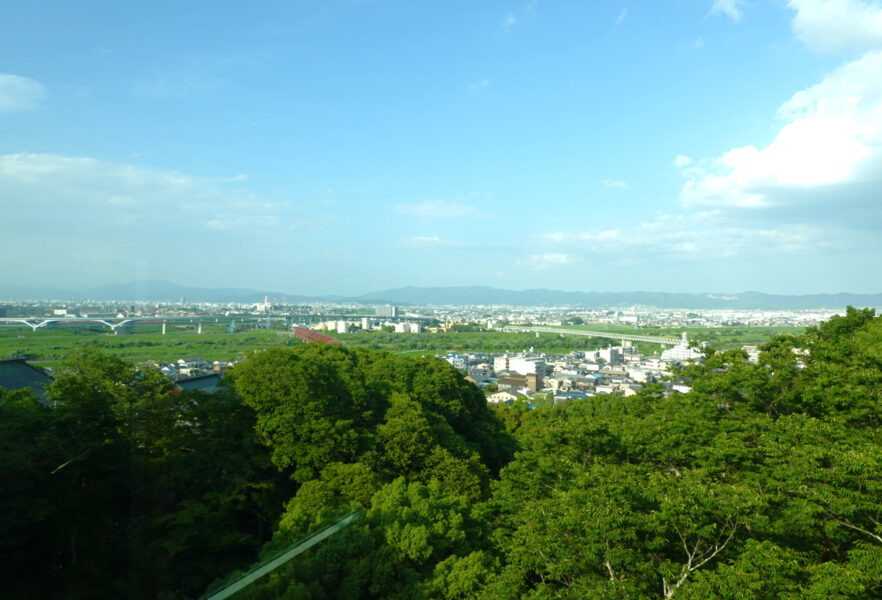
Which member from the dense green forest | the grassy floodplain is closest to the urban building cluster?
the grassy floodplain

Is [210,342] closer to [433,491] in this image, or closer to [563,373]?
[563,373]

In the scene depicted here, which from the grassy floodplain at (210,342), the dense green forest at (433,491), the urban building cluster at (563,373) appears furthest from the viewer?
the urban building cluster at (563,373)

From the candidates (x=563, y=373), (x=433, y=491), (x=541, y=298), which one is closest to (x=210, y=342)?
(x=563, y=373)

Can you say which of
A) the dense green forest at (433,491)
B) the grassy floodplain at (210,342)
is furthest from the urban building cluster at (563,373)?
the dense green forest at (433,491)

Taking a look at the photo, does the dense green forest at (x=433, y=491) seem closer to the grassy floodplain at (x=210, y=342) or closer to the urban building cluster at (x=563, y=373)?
the grassy floodplain at (x=210, y=342)

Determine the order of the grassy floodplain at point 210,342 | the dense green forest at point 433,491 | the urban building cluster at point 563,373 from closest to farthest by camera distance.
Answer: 1. the dense green forest at point 433,491
2. the grassy floodplain at point 210,342
3. the urban building cluster at point 563,373

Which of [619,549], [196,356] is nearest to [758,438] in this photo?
[619,549]
